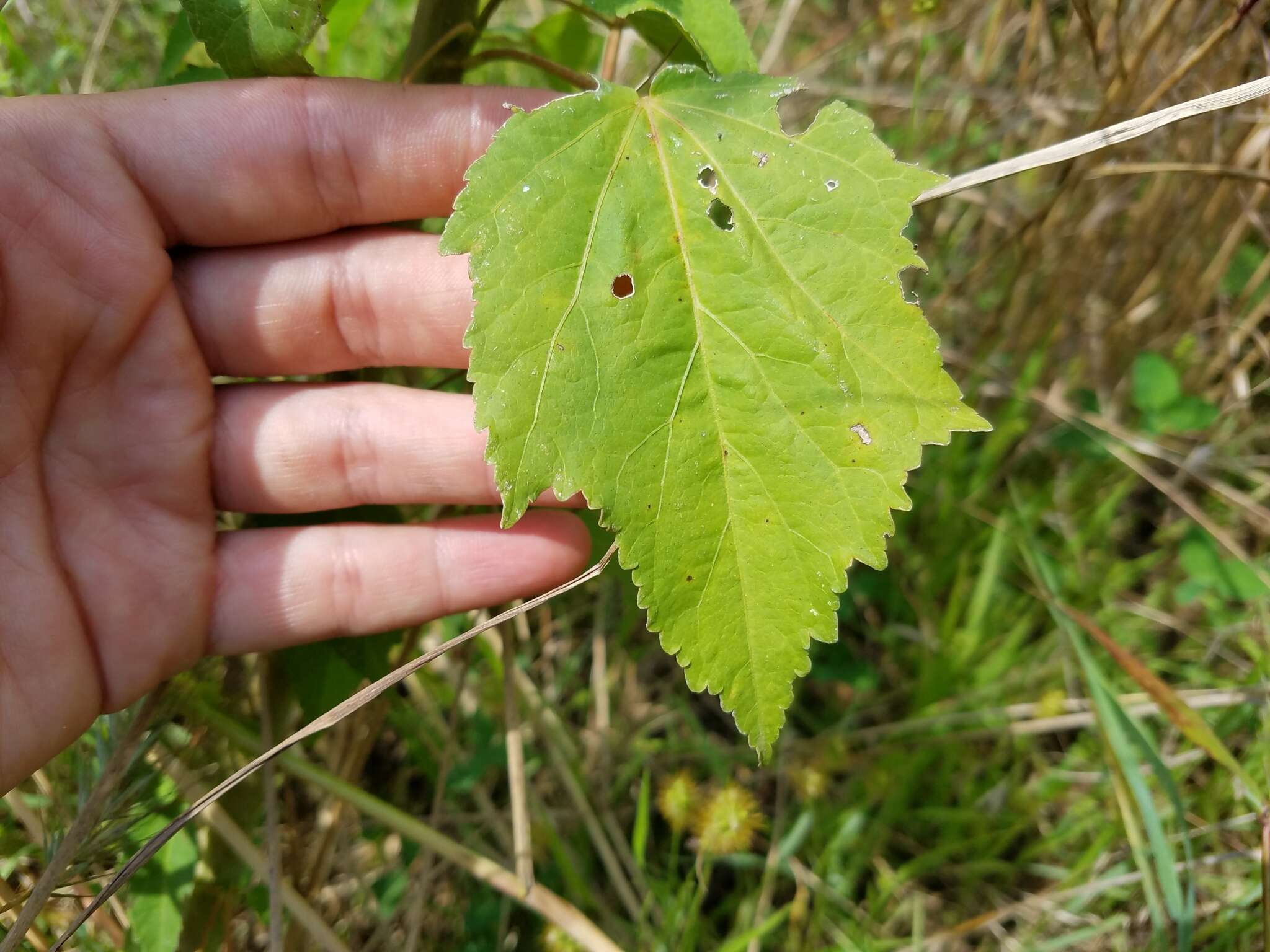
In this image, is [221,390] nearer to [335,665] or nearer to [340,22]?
[335,665]

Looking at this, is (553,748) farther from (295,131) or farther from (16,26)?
(16,26)

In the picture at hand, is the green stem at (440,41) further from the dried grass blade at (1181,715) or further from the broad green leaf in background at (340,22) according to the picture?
the dried grass blade at (1181,715)

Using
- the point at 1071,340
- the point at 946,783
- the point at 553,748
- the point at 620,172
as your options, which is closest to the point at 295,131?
the point at 620,172

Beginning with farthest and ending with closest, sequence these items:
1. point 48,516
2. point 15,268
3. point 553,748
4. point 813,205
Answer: point 553,748, point 48,516, point 15,268, point 813,205

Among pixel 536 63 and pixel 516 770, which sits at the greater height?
pixel 536 63

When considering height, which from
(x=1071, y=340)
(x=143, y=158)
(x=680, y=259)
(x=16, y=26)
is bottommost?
(x=1071, y=340)

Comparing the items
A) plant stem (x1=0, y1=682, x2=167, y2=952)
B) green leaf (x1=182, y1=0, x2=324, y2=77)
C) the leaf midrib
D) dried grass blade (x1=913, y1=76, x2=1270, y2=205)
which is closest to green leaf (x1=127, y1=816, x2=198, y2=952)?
plant stem (x1=0, y1=682, x2=167, y2=952)

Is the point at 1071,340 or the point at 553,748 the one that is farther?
the point at 1071,340

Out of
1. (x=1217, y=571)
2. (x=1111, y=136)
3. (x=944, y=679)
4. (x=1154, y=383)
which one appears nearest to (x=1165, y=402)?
(x=1154, y=383)
